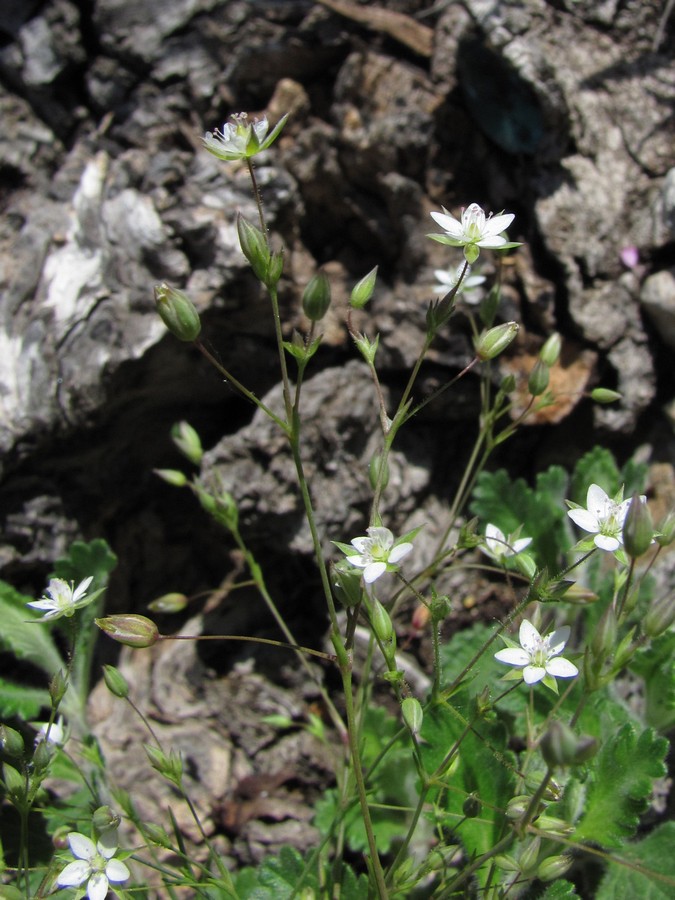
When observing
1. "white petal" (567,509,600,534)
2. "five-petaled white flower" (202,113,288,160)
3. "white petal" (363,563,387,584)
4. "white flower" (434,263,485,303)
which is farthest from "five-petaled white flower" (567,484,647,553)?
"five-petaled white flower" (202,113,288,160)

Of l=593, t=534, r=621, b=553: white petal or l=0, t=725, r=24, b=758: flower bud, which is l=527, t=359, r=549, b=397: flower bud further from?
l=0, t=725, r=24, b=758: flower bud

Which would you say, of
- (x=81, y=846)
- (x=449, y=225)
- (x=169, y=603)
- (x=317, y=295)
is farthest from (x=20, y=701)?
(x=449, y=225)

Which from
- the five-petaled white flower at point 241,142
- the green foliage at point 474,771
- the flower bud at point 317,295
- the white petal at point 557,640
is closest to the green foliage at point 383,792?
the green foliage at point 474,771

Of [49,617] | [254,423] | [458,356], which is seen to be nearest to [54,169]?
[254,423]

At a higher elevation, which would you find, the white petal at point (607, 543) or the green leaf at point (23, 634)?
the white petal at point (607, 543)

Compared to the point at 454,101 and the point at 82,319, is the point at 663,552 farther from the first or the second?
the point at 82,319

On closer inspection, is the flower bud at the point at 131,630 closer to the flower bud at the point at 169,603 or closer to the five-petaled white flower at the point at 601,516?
the flower bud at the point at 169,603
